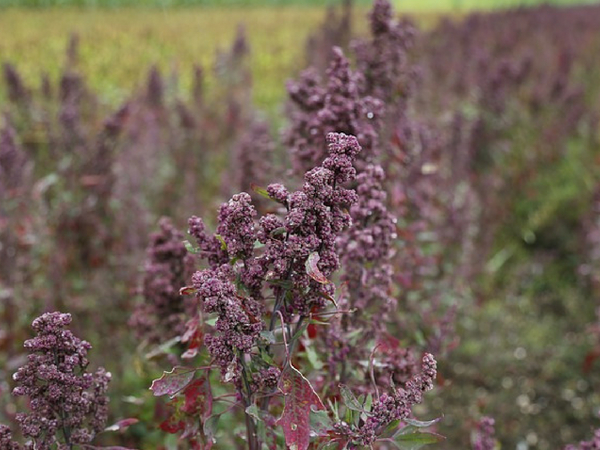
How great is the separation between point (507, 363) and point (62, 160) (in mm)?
3176

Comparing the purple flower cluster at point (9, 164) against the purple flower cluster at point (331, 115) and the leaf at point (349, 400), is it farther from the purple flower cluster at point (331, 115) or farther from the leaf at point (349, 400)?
the leaf at point (349, 400)

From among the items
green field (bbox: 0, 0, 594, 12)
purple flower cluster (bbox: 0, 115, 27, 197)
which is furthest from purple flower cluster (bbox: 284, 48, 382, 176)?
green field (bbox: 0, 0, 594, 12)

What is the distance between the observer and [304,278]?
4.34 feet

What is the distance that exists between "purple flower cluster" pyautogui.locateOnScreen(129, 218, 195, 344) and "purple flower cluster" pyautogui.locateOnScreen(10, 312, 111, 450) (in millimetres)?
585

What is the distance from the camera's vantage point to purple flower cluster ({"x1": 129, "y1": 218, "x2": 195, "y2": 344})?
2.05m

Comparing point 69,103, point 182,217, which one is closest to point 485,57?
point 182,217

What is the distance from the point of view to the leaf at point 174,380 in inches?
54.3

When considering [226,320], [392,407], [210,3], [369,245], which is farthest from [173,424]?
[210,3]

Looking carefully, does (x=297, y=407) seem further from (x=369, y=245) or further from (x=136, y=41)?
(x=136, y=41)

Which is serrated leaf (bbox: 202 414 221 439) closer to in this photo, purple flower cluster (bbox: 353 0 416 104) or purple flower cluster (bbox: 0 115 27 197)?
purple flower cluster (bbox: 353 0 416 104)

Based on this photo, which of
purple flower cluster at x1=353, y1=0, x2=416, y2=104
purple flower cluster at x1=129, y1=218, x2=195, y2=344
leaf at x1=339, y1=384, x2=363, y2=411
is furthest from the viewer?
purple flower cluster at x1=353, y1=0, x2=416, y2=104

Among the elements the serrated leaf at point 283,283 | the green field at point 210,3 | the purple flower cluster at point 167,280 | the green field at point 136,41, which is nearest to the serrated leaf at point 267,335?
the serrated leaf at point 283,283

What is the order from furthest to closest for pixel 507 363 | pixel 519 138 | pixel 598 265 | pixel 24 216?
pixel 519 138
pixel 598 265
pixel 507 363
pixel 24 216

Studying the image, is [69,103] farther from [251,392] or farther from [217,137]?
[251,392]
